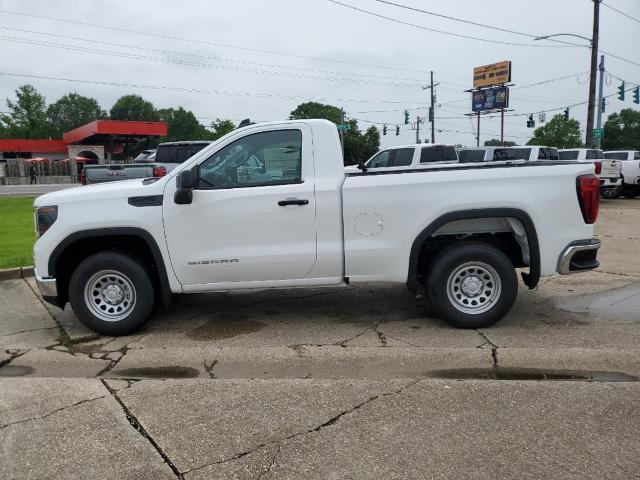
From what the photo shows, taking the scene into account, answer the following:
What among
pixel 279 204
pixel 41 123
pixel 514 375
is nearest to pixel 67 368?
pixel 279 204

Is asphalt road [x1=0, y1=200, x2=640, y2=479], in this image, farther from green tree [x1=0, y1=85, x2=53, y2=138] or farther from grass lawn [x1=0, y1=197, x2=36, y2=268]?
green tree [x1=0, y1=85, x2=53, y2=138]

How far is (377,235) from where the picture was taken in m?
5.14

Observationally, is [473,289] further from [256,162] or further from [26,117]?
[26,117]

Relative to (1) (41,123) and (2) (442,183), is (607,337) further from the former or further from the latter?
(1) (41,123)

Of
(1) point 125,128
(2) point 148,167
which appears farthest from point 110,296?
(1) point 125,128

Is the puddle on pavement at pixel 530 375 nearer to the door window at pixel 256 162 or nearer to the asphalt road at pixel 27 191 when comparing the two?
the door window at pixel 256 162

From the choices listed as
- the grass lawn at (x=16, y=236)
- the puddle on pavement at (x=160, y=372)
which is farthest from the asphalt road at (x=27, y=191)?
the puddle on pavement at (x=160, y=372)

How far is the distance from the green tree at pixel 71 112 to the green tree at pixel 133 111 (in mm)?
4674

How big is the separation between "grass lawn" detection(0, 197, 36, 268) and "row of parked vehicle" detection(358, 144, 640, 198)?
8720 millimetres

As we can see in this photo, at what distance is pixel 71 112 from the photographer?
113 m

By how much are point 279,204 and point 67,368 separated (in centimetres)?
238

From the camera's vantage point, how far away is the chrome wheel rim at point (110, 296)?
535 centimetres

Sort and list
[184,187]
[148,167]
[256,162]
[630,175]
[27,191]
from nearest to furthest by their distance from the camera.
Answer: [184,187], [256,162], [148,167], [630,175], [27,191]

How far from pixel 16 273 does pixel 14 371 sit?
390cm
